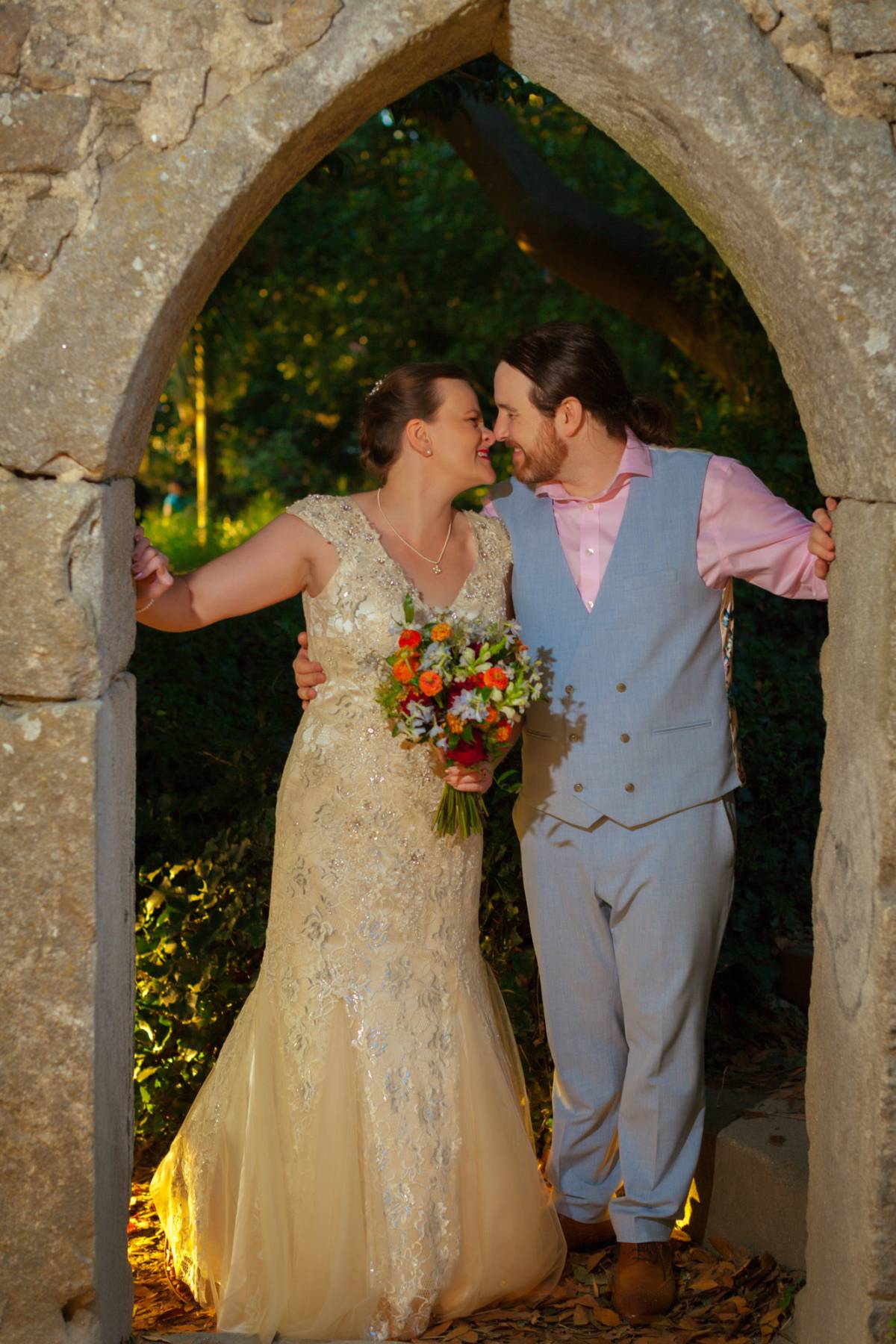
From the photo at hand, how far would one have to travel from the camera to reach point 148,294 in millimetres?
2736

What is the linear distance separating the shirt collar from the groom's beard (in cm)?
5

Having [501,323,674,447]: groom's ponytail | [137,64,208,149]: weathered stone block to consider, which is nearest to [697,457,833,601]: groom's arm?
[501,323,674,447]: groom's ponytail

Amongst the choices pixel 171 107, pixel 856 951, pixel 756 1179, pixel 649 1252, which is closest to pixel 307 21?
pixel 171 107

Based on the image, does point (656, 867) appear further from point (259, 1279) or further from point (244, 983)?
point (244, 983)

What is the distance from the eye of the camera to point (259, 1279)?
3412mm

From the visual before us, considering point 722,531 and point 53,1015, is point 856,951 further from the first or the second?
point 53,1015

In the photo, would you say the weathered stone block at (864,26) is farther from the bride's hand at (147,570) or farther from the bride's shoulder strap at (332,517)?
the bride's hand at (147,570)

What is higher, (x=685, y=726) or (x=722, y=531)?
(x=722, y=531)

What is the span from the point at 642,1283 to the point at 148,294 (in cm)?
262

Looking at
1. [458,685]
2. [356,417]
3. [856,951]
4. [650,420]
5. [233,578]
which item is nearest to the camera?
[856,951]

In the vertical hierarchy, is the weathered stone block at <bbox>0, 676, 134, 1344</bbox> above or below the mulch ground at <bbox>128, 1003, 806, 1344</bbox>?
above

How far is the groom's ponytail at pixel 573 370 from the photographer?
11.6 ft

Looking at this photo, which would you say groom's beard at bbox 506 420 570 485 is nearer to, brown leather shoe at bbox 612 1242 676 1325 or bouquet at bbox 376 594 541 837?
bouquet at bbox 376 594 541 837

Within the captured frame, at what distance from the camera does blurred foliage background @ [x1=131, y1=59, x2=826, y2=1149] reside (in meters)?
4.72
